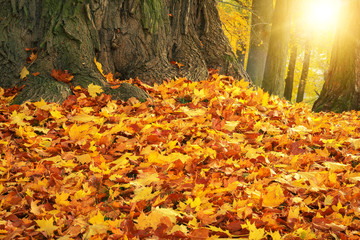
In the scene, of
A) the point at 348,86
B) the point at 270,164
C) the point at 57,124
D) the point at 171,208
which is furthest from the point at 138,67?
the point at 348,86

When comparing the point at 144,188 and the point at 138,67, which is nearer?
the point at 144,188

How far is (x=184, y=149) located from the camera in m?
2.79

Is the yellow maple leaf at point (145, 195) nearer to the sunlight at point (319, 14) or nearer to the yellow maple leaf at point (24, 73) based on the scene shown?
the yellow maple leaf at point (24, 73)

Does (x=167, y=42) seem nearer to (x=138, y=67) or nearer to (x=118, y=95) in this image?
(x=138, y=67)

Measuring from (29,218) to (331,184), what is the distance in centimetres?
198

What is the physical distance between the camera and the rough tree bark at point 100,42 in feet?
13.0

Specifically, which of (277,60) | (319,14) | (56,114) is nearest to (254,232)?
(56,114)

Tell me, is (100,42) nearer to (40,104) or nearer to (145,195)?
(40,104)

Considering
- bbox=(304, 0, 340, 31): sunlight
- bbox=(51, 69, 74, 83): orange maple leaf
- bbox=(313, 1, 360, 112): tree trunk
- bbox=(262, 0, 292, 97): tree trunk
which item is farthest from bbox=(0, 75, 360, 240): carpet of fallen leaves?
bbox=(304, 0, 340, 31): sunlight

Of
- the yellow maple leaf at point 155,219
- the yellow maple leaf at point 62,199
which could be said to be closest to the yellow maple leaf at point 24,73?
the yellow maple leaf at point 62,199

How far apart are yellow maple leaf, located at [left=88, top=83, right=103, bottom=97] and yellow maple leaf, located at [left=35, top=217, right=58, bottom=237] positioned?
6.92 ft

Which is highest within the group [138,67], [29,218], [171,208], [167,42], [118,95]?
[167,42]

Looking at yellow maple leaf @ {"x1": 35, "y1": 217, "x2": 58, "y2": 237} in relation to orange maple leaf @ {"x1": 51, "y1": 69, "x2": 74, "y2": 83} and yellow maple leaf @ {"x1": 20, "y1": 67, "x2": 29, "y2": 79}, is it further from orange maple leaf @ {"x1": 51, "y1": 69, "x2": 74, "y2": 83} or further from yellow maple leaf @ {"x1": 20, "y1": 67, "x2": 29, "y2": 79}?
yellow maple leaf @ {"x1": 20, "y1": 67, "x2": 29, "y2": 79}

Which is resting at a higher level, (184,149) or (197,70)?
(197,70)
